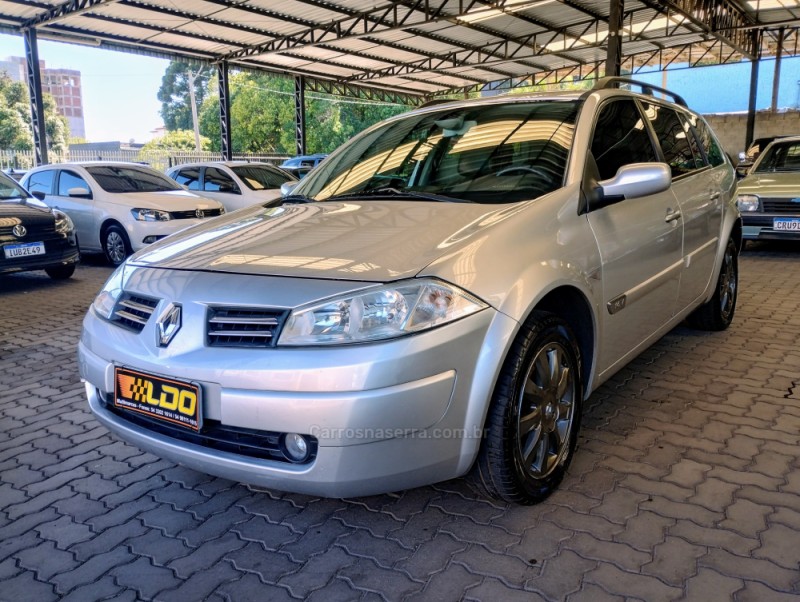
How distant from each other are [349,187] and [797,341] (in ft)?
11.1

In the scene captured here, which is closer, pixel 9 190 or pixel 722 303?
pixel 722 303

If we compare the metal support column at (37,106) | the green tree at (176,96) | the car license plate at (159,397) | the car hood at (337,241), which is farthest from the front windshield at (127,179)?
the green tree at (176,96)

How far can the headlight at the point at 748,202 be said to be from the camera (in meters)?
7.94

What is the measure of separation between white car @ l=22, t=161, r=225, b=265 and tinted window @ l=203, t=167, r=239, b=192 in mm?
1099

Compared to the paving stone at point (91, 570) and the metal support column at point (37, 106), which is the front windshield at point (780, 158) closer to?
the paving stone at point (91, 570)

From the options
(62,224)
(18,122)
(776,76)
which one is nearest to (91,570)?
(62,224)

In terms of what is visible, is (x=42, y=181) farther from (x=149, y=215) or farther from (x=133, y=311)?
(x=133, y=311)

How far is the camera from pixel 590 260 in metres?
2.54

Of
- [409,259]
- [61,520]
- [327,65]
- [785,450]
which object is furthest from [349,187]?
[327,65]

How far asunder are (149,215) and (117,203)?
0.52 m

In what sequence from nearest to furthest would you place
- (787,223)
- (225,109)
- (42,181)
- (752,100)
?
(787,223) → (42,181) → (225,109) → (752,100)

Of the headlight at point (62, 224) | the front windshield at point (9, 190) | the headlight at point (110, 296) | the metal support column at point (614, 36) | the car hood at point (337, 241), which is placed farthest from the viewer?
the metal support column at point (614, 36)

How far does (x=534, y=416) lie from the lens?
2.32 metres

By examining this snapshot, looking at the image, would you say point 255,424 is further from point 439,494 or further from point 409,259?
point 439,494
